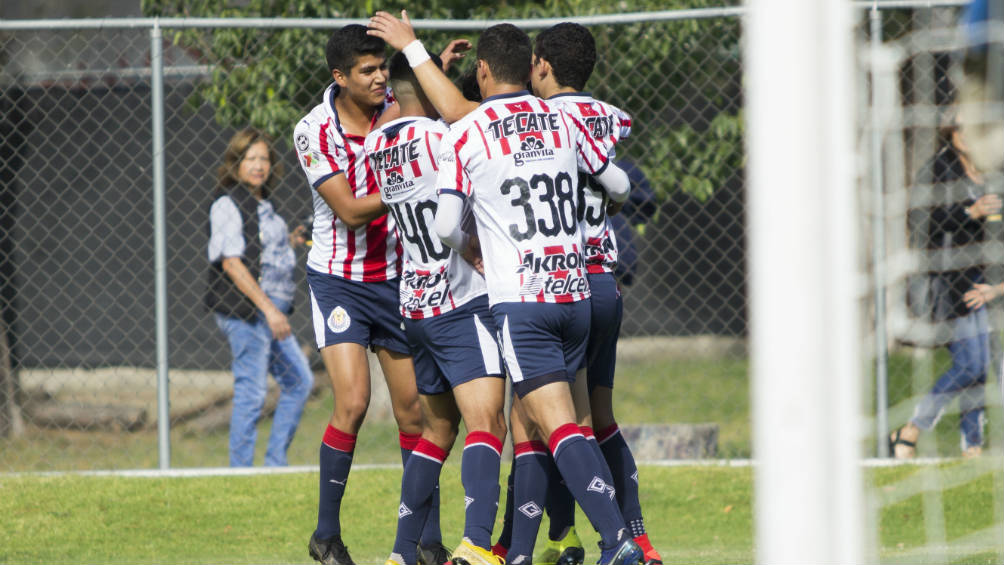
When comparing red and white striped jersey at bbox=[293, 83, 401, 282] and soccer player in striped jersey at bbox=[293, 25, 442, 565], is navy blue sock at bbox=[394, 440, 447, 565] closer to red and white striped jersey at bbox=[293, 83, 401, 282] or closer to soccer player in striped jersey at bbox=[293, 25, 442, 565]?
soccer player in striped jersey at bbox=[293, 25, 442, 565]

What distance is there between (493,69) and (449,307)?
95 cm

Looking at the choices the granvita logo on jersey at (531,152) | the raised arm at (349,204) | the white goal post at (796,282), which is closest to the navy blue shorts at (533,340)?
the granvita logo on jersey at (531,152)

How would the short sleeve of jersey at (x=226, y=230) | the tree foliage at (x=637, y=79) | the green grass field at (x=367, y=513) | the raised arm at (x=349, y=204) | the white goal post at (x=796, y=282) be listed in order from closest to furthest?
the white goal post at (x=796, y=282) → the raised arm at (x=349, y=204) → the green grass field at (x=367, y=513) → the short sleeve of jersey at (x=226, y=230) → the tree foliage at (x=637, y=79)

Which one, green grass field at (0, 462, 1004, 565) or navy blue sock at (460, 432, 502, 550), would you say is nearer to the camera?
navy blue sock at (460, 432, 502, 550)

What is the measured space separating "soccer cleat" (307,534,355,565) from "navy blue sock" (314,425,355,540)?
0.03 metres

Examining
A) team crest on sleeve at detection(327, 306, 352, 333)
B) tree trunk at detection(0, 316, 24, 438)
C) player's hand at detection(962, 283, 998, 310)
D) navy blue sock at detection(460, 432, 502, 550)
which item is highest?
team crest on sleeve at detection(327, 306, 352, 333)

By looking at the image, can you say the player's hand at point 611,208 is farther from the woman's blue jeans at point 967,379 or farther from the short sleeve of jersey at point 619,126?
the woman's blue jeans at point 967,379

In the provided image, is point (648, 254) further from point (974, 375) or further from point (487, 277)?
point (487, 277)

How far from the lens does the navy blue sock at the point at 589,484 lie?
4.31 m

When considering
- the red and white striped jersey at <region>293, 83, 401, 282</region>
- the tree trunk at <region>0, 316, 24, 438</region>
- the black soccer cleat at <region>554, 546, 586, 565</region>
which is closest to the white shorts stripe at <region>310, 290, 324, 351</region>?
the red and white striped jersey at <region>293, 83, 401, 282</region>

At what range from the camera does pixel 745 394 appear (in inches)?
482

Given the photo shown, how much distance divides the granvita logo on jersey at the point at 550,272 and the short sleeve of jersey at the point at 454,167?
1.13ft

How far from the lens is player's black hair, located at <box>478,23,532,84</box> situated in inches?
179

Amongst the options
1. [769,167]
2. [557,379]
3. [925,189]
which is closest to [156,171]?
[557,379]
